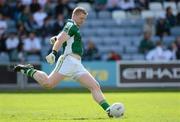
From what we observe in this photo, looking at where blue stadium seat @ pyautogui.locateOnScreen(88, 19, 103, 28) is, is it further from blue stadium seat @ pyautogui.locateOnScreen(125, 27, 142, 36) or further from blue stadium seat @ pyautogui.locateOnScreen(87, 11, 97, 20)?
blue stadium seat @ pyautogui.locateOnScreen(125, 27, 142, 36)

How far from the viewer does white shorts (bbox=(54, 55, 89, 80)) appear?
15.1 meters

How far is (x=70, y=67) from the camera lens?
15.1 m

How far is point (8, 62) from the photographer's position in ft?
100

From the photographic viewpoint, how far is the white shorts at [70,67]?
15.1 m

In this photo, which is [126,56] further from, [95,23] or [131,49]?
[95,23]

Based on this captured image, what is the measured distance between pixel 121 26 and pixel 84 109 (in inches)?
686

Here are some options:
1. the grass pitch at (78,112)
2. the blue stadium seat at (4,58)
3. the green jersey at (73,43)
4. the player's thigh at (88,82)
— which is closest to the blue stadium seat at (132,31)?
the blue stadium seat at (4,58)

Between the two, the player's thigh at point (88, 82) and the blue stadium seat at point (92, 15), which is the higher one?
the player's thigh at point (88, 82)

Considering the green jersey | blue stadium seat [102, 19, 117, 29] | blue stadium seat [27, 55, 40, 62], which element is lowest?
blue stadium seat [27, 55, 40, 62]

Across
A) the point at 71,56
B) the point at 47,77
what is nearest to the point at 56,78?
the point at 47,77

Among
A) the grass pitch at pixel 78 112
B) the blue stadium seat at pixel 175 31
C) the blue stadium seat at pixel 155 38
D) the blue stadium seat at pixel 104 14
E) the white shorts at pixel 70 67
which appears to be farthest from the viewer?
the blue stadium seat at pixel 104 14

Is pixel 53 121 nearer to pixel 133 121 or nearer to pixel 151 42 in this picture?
pixel 133 121

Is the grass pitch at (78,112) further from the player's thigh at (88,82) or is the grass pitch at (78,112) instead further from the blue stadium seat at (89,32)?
the blue stadium seat at (89,32)

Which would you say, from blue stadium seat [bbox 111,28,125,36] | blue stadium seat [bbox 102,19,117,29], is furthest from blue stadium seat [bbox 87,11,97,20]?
blue stadium seat [bbox 111,28,125,36]
